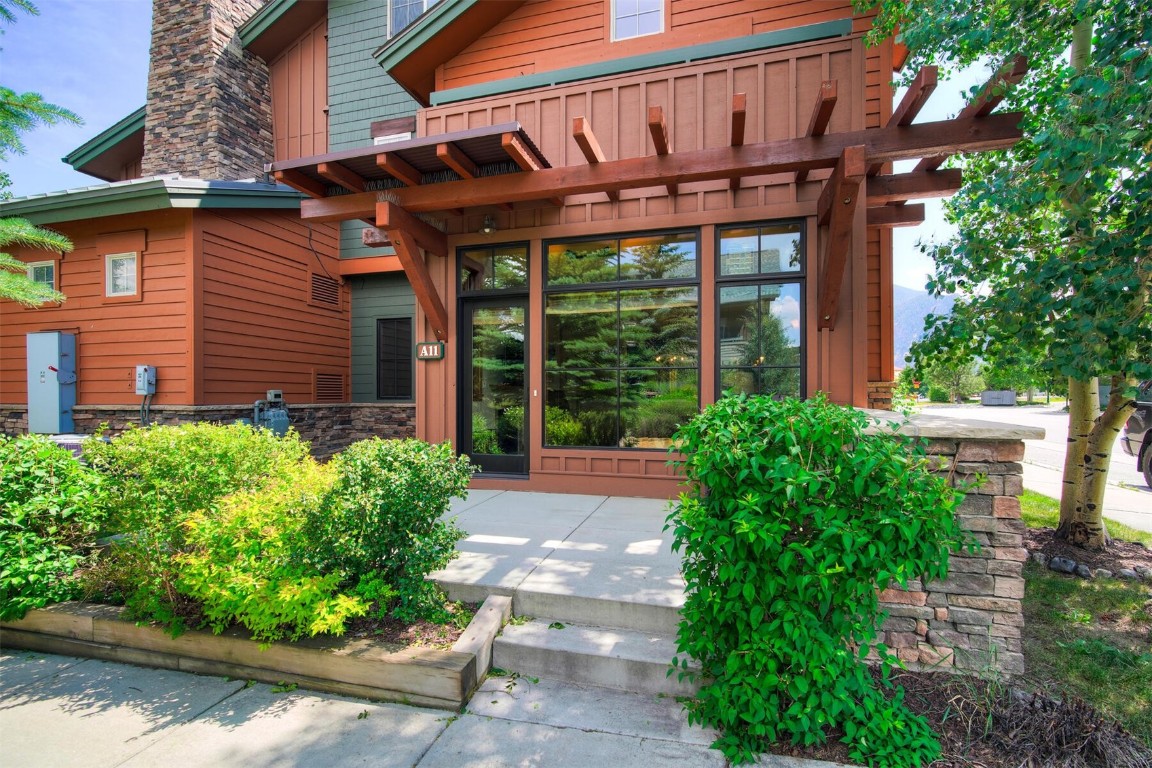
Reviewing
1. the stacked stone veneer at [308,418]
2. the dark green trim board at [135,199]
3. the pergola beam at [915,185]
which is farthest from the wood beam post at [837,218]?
the dark green trim board at [135,199]

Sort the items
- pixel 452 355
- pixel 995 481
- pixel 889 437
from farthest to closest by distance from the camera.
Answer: pixel 452 355, pixel 995 481, pixel 889 437

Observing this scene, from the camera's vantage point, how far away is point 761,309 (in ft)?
17.0

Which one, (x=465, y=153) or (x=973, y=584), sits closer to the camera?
(x=973, y=584)

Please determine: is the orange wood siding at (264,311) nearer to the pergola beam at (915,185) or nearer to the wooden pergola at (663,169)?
the wooden pergola at (663,169)

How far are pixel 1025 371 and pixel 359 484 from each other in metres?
4.81

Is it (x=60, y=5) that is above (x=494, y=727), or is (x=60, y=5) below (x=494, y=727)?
above

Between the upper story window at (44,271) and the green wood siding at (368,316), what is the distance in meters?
4.18

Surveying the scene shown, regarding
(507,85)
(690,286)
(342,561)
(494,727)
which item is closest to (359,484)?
(342,561)

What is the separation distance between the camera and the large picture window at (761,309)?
16.7 feet

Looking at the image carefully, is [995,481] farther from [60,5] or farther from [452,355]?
[60,5]

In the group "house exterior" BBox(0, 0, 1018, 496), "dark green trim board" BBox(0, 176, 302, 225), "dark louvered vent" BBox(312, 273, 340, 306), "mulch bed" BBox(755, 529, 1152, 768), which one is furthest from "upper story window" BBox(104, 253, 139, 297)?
"mulch bed" BBox(755, 529, 1152, 768)

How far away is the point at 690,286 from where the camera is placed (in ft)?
17.6

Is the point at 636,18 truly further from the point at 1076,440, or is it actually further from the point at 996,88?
the point at 1076,440

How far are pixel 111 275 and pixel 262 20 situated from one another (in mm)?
5683
